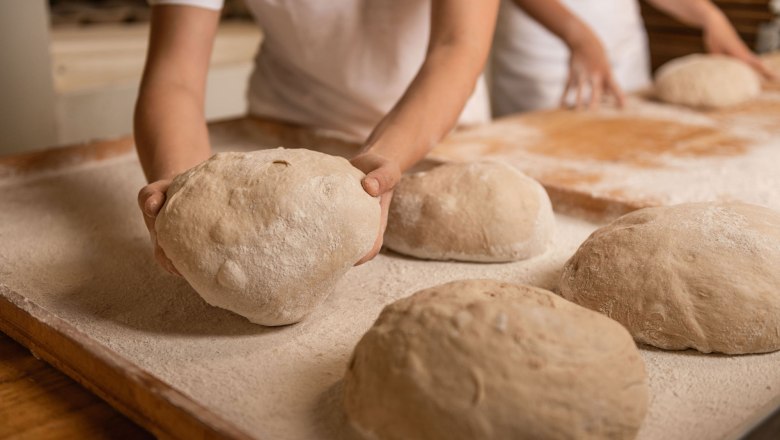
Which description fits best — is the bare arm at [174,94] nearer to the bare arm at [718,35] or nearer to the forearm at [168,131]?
the forearm at [168,131]

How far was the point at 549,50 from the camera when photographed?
10.3ft

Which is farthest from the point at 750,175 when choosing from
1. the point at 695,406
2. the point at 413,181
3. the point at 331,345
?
the point at 331,345

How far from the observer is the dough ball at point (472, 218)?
1.38 metres

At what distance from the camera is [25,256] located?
4.57 ft

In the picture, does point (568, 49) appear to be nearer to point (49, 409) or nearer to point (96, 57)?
point (96, 57)

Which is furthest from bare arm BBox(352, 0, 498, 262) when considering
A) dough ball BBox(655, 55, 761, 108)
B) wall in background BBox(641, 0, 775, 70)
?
wall in background BBox(641, 0, 775, 70)

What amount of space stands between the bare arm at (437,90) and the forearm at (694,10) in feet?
5.50

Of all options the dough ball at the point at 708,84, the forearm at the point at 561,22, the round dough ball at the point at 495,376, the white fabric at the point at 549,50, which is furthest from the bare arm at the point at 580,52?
the round dough ball at the point at 495,376

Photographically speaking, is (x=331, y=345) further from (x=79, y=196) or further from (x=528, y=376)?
(x=79, y=196)

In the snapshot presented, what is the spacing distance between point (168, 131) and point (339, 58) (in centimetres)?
71

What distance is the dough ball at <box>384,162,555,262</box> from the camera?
1378 millimetres

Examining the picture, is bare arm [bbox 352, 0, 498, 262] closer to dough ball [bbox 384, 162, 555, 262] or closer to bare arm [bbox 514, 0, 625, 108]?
dough ball [bbox 384, 162, 555, 262]

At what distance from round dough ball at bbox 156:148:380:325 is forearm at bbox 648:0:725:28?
2285 mm

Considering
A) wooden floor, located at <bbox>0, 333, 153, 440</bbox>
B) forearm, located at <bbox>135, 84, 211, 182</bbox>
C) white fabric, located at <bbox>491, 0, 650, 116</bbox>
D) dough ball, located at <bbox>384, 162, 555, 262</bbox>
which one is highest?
forearm, located at <bbox>135, 84, 211, 182</bbox>
